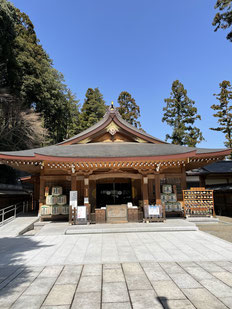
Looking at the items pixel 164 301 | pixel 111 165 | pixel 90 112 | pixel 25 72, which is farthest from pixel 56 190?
pixel 90 112

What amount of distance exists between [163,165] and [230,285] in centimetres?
759

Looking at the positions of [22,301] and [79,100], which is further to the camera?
[79,100]

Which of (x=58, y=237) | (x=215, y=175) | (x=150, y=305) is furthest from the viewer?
(x=215, y=175)

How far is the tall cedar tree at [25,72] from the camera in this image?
2036 centimetres

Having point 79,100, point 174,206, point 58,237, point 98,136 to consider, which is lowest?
point 58,237

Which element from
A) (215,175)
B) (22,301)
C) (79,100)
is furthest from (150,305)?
(79,100)

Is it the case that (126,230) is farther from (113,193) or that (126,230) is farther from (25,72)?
(25,72)

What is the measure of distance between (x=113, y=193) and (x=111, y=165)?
10.1 feet

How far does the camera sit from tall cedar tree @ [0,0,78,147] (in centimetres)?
2036

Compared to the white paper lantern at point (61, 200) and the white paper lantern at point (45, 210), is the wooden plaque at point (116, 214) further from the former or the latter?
the white paper lantern at point (45, 210)

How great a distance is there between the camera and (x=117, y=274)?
13.8 feet

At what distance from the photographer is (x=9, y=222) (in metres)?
10.7

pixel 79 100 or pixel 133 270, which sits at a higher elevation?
pixel 79 100

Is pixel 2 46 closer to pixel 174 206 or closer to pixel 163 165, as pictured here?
pixel 163 165
